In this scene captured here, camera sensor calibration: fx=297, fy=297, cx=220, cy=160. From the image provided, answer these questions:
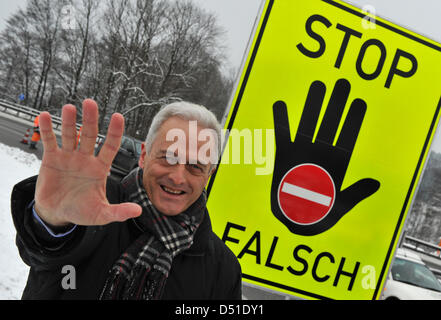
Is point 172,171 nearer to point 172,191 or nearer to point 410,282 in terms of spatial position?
point 172,191

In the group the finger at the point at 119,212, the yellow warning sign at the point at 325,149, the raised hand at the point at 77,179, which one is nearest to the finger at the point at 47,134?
the raised hand at the point at 77,179

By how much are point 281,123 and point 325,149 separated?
0.85ft

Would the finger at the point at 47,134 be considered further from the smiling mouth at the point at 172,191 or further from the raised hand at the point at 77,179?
the smiling mouth at the point at 172,191

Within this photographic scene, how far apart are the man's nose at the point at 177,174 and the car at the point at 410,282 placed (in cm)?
590

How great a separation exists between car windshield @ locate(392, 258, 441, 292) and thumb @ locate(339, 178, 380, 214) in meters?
5.92

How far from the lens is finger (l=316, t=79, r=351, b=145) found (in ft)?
4.76

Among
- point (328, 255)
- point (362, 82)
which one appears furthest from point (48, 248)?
point (362, 82)

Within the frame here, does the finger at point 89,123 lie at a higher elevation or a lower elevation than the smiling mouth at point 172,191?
higher

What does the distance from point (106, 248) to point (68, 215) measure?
23 cm

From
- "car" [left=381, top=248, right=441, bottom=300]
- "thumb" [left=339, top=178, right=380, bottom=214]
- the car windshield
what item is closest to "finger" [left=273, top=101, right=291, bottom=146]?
"thumb" [left=339, top=178, right=380, bottom=214]

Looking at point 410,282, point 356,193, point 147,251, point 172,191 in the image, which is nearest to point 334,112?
point 356,193

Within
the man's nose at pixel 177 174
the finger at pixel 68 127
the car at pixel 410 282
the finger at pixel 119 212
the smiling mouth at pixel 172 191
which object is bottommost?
the car at pixel 410 282

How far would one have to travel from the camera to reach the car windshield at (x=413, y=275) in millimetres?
6188

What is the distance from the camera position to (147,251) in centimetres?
111
